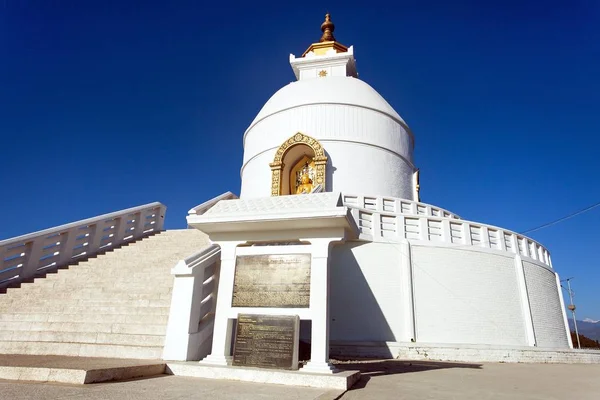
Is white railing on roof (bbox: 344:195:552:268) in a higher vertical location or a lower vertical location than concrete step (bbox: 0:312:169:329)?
higher

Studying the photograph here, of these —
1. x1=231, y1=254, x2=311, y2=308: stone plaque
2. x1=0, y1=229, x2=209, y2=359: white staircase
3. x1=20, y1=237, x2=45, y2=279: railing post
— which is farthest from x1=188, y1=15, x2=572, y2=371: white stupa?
x1=20, y1=237, x2=45, y2=279: railing post

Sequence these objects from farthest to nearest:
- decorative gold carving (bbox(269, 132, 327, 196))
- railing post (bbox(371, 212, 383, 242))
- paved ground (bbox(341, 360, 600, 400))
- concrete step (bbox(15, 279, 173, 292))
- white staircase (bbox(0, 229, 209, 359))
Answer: decorative gold carving (bbox(269, 132, 327, 196))
railing post (bbox(371, 212, 383, 242))
concrete step (bbox(15, 279, 173, 292))
white staircase (bbox(0, 229, 209, 359))
paved ground (bbox(341, 360, 600, 400))

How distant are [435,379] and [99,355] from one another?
17.4ft

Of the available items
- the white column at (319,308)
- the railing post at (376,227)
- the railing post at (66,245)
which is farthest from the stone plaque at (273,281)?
the railing post at (66,245)

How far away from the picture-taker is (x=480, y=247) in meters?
11.5

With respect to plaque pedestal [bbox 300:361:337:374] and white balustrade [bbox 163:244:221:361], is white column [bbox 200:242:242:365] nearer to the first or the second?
white balustrade [bbox 163:244:221:361]

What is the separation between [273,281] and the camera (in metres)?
5.64

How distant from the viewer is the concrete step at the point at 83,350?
5812 mm

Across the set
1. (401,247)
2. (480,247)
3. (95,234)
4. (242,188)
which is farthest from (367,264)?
(242,188)

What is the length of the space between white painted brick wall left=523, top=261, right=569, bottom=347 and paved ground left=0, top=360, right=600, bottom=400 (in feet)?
17.6

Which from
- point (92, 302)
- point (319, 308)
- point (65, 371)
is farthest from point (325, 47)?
point (65, 371)

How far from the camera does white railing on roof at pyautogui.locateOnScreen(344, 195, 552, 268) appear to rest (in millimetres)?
10867

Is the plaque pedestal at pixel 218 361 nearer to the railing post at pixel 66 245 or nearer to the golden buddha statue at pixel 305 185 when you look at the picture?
the railing post at pixel 66 245

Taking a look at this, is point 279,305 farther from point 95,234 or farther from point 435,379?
point 95,234
